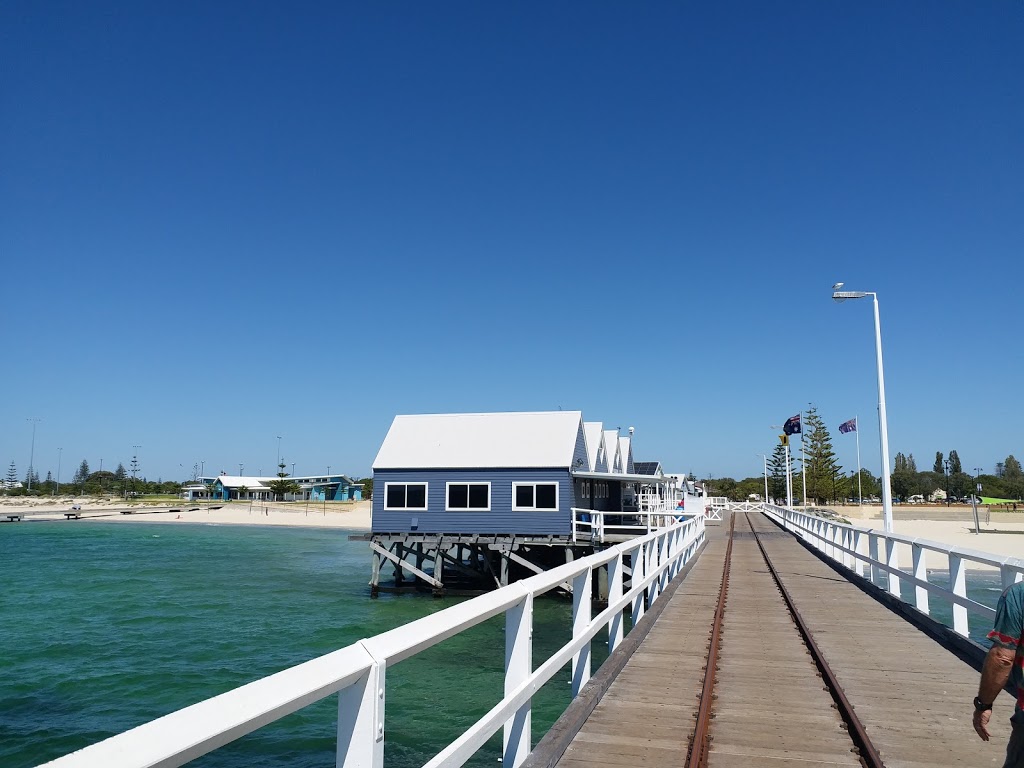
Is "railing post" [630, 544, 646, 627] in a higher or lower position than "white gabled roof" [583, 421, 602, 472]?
lower

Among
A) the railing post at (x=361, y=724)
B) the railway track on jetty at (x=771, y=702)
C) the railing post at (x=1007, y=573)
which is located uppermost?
the railing post at (x=361, y=724)

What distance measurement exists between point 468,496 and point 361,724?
1050 inches

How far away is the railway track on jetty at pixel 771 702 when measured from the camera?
5723 millimetres

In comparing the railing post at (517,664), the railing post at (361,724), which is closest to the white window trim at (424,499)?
the railing post at (517,664)

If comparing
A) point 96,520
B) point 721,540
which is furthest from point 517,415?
point 96,520

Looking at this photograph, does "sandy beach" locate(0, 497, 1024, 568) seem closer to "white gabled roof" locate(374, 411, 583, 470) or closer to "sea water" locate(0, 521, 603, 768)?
"white gabled roof" locate(374, 411, 583, 470)

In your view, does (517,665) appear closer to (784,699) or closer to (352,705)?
(352,705)

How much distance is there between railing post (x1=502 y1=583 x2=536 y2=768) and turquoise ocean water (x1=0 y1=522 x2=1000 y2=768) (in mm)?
7401

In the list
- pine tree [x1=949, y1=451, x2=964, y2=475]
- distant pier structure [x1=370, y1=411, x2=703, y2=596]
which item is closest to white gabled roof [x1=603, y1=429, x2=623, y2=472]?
→ distant pier structure [x1=370, y1=411, x2=703, y2=596]

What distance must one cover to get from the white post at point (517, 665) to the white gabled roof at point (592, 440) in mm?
28094

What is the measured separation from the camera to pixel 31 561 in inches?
1768

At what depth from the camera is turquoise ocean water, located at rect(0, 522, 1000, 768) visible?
513 inches

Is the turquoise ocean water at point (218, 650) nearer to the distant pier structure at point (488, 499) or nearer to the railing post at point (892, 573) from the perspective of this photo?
the distant pier structure at point (488, 499)

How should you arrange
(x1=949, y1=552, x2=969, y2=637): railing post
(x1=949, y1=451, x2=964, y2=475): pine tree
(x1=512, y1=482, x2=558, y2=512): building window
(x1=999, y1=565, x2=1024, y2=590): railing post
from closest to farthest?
(x1=999, y1=565, x2=1024, y2=590): railing post → (x1=949, y1=552, x2=969, y2=637): railing post → (x1=512, y1=482, x2=558, y2=512): building window → (x1=949, y1=451, x2=964, y2=475): pine tree
